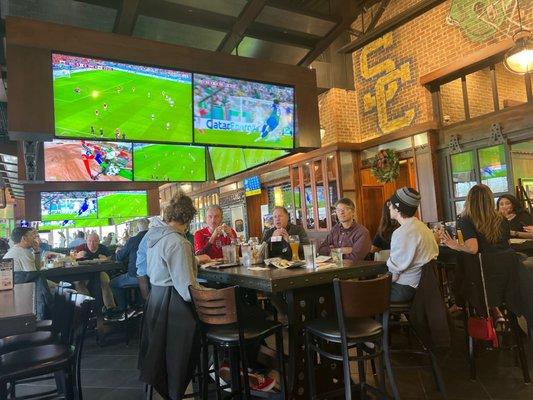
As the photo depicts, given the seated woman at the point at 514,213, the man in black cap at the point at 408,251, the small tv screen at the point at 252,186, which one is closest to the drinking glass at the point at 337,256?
the man in black cap at the point at 408,251

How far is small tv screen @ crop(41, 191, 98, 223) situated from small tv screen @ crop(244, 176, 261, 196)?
161 inches

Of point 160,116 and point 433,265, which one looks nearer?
point 433,265

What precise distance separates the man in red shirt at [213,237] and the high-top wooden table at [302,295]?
155 centimetres

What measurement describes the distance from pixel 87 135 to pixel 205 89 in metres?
1.08

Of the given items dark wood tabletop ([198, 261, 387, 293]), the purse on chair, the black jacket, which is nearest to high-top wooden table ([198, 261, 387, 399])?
dark wood tabletop ([198, 261, 387, 293])

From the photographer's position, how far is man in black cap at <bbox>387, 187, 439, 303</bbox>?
2836 millimetres

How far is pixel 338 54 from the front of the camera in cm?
837

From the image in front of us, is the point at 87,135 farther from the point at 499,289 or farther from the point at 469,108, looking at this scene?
the point at 469,108

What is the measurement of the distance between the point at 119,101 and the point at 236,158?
→ 91.0 inches

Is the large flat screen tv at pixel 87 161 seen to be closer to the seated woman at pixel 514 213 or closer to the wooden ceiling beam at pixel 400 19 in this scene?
the wooden ceiling beam at pixel 400 19

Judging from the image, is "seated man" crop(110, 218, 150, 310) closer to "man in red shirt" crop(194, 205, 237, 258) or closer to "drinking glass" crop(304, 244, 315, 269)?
"man in red shirt" crop(194, 205, 237, 258)

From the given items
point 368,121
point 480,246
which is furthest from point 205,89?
point 368,121

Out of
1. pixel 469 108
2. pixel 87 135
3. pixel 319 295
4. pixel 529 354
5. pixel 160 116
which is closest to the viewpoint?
pixel 319 295

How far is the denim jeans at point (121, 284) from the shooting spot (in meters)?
5.16
